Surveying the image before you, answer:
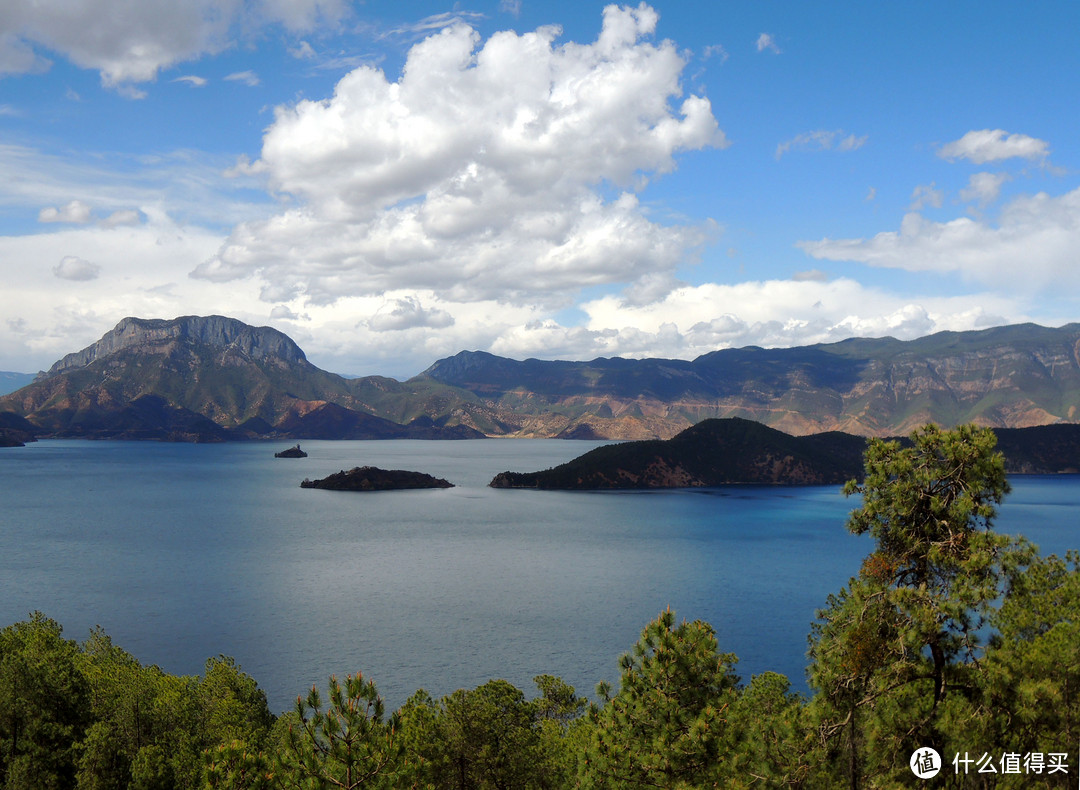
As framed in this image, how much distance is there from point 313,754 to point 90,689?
1444 inches

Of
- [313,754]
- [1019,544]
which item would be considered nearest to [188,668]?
[313,754]

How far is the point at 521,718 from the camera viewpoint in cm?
4331

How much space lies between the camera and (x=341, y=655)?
87.8m

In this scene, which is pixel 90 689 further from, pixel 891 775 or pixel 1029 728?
pixel 1029 728

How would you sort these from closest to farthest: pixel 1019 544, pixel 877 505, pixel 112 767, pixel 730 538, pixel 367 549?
pixel 1019 544 → pixel 877 505 → pixel 112 767 → pixel 367 549 → pixel 730 538

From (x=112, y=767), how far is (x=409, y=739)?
2040cm

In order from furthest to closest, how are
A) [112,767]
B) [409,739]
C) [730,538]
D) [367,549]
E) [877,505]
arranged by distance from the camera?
[730,538] < [367,549] < [112,767] < [409,739] < [877,505]

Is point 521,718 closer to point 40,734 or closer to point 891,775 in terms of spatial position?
point 891,775

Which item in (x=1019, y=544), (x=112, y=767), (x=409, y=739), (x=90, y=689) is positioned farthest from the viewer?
(x=90, y=689)

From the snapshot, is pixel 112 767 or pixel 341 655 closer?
pixel 112 767

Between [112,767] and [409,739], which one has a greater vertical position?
[409,739]

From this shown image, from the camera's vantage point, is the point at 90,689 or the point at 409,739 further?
the point at 90,689

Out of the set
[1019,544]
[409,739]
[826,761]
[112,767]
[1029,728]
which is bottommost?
[112,767]

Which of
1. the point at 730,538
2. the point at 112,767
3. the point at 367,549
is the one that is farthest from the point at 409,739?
the point at 730,538
